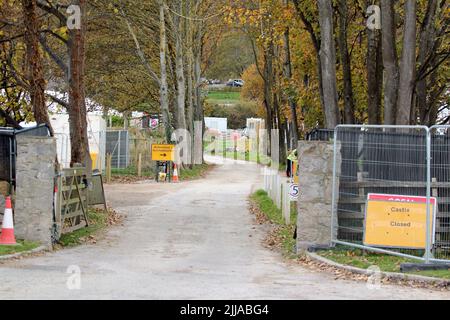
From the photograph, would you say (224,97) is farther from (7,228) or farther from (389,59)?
(7,228)

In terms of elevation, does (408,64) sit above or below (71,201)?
above

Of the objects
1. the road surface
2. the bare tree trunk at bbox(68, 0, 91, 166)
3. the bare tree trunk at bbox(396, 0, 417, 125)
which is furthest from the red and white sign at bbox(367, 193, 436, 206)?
the bare tree trunk at bbox(68, 0, 91, 166)

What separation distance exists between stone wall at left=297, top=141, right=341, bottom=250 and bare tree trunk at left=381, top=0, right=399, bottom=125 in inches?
129

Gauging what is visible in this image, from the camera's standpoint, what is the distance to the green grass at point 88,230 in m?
15.5

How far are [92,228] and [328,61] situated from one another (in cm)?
695

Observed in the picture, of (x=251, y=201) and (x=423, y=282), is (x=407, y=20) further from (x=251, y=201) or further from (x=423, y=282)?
(x=251, y=201)

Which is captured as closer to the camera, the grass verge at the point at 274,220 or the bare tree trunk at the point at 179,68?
the grass verge at the point at 274,220

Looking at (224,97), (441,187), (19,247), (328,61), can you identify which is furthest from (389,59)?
(224,97)

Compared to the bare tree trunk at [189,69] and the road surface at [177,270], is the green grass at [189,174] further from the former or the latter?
the road surface at [177,270]

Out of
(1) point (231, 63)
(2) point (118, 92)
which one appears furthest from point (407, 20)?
(1) point (231, 63)

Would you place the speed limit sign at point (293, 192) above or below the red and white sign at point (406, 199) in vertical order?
below

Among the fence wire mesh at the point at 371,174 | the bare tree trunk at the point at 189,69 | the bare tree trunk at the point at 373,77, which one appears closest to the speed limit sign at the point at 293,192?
the bare tree trunk at the point at 373,77

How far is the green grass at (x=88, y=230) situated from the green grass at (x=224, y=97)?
86.1 m

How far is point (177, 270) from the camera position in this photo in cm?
1230
